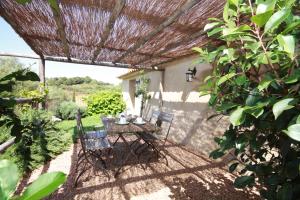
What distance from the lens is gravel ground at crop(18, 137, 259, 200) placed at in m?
2.96

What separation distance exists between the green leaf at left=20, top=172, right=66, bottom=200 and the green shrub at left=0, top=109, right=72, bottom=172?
2.77 meters

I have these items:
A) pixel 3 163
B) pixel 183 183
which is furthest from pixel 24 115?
pixel 3 163

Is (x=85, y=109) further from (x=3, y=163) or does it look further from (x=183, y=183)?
(x=3, y=163)

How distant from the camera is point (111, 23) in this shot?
309 centimetres

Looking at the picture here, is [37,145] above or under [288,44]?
under

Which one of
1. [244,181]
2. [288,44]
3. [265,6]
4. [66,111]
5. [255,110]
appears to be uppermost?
[265,6]

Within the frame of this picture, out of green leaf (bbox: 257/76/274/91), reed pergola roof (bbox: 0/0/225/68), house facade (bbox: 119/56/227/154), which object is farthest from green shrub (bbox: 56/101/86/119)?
green leaf (bbox: 257/76/274/91)

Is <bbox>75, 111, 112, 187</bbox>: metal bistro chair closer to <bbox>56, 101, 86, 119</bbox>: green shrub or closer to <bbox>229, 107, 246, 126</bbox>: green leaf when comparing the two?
<bbox>229, 107, 246, 126</bbox>: green leaf

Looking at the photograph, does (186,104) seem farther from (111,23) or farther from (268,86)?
(268,86)

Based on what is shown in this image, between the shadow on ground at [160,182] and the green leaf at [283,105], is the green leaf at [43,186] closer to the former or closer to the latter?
the green leaf at [283,105]

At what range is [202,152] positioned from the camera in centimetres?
495

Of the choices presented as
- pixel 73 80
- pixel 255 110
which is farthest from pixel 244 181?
pixel 73 80

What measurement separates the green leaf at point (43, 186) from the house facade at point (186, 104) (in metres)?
3.79

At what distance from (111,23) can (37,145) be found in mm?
2793
